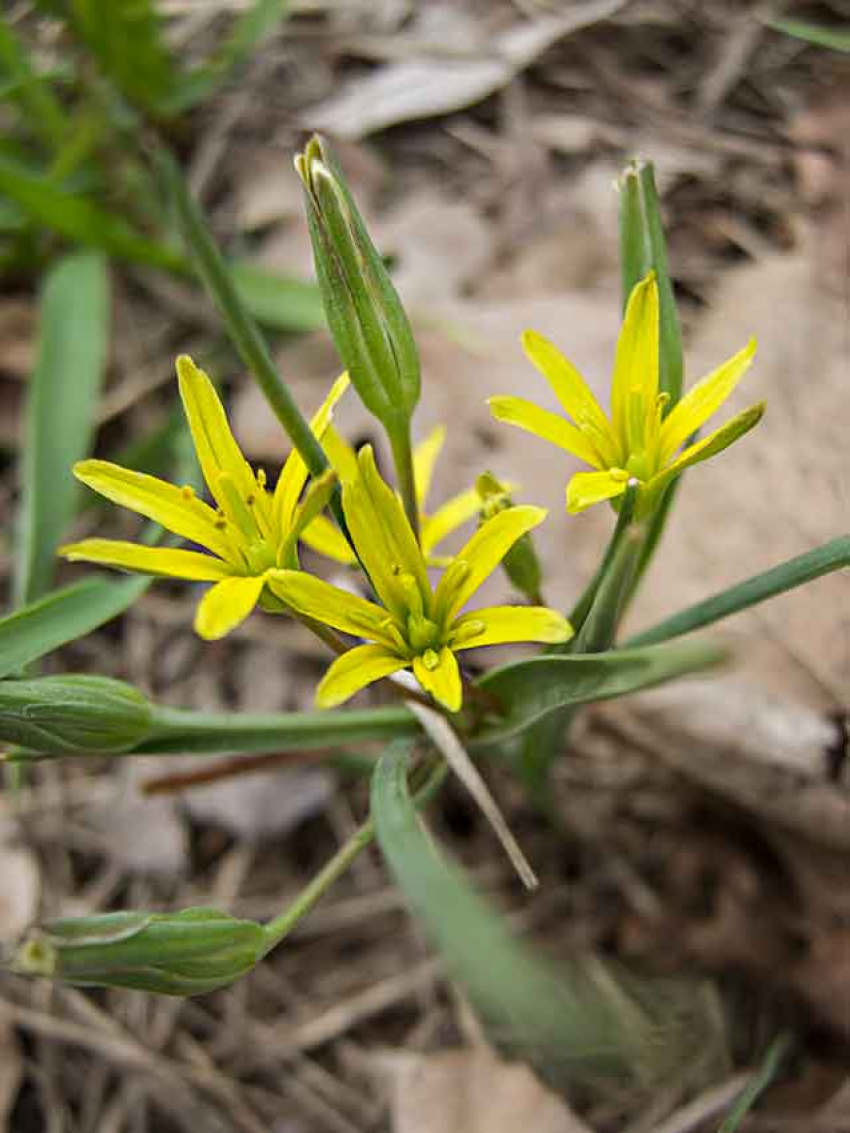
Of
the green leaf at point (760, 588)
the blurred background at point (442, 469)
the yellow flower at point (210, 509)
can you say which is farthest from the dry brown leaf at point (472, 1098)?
the yellow flower at point (210, 509)

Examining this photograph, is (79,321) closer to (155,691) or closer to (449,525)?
(155,691)

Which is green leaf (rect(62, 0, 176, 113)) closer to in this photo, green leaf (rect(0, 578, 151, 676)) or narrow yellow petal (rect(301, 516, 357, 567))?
green leaf (rect(0, 578, 151, 676))

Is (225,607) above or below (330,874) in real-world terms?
above

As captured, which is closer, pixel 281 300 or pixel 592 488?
pixel 592 488

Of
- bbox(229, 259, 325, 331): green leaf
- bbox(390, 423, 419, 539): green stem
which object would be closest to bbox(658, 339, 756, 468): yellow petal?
bbox(390, 423, 419, 539): green stem

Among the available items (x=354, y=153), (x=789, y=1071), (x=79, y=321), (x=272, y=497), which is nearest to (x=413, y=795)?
(x=272, y=497)

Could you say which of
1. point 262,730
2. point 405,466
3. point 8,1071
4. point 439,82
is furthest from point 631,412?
point 439,82

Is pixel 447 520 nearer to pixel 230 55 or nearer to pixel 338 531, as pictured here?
pixel 338 531
